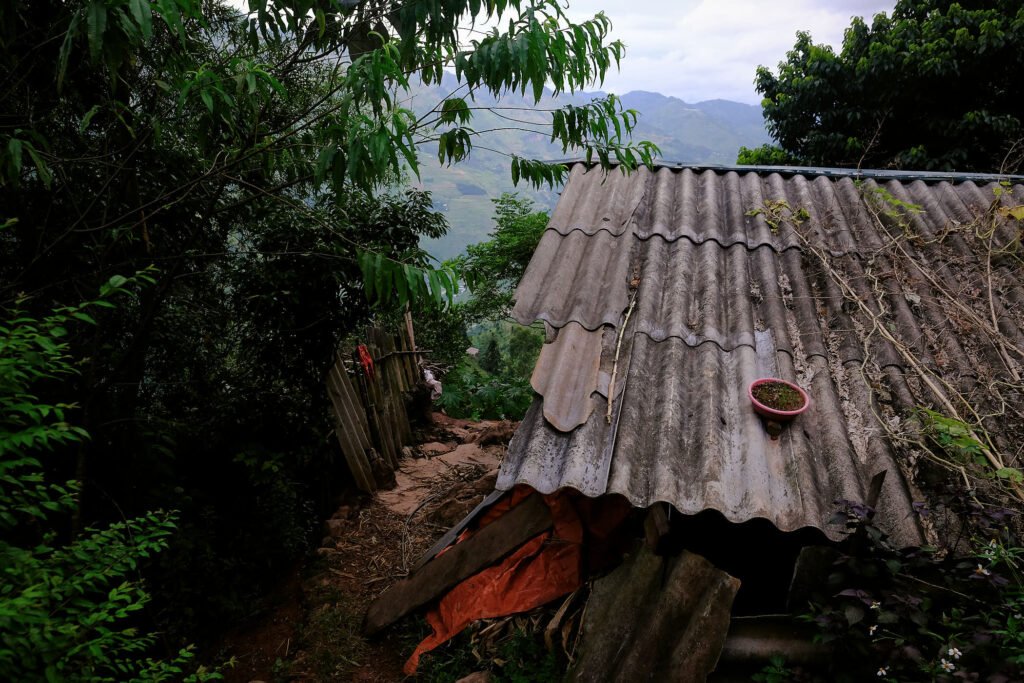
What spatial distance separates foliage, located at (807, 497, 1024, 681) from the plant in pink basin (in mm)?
456

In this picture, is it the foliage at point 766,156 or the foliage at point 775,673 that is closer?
the foliage at point 775,673

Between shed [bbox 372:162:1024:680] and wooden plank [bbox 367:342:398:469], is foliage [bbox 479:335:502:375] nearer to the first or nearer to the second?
wooden plank [bbox 367:342:398:469]

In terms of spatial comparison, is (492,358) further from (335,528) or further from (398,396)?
(335,528)

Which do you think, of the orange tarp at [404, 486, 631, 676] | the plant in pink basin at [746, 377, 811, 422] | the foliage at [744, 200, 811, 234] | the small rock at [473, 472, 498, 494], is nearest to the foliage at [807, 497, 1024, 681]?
the plant in pink basin at [746, 377, 811, 422]

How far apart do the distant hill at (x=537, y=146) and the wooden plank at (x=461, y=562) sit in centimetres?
237

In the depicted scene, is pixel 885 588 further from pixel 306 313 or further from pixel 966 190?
pixel 306 313

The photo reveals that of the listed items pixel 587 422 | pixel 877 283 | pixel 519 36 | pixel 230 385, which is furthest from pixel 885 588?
pixel 230 385

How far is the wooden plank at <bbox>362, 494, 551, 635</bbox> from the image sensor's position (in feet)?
11.9

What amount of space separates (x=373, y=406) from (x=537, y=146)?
1978 inches

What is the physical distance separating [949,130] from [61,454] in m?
13.2

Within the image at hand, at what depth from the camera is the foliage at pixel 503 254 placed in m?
10.8

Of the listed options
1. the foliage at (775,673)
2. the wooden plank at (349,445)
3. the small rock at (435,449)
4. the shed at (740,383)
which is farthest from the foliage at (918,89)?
the foliage at (775,673)

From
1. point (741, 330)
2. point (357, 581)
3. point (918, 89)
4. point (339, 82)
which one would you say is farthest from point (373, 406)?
point (918, 89)

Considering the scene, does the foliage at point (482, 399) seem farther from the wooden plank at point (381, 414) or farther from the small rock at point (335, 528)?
the small rock at point (335, 528)
